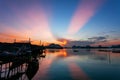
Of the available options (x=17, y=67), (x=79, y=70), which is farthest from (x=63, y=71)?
(x=17, y=67)

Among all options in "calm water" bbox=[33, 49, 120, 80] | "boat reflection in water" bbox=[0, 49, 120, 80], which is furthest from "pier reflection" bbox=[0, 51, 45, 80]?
"calm water" bbox=[33, 49, 120, 80]

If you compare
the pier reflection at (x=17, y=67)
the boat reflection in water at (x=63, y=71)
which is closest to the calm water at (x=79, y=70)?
the boat reflection in water at (x=63, y=71)

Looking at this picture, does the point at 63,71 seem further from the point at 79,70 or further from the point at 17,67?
the point at 17,67

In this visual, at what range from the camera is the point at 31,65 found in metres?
22.5

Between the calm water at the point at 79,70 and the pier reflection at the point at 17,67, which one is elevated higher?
the pier reflection at the point at 17,67

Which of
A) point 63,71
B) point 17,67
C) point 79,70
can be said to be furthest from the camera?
point 79,70

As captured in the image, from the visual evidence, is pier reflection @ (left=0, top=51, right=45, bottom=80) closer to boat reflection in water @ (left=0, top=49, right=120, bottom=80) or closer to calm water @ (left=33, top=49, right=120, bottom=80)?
boat reflection in water @ (left=0, top=49, right=120, bottom=80)

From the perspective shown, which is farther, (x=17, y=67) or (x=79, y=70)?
(x=79, y=70)

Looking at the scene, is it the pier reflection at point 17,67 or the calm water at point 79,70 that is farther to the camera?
the calm water at point 79,70

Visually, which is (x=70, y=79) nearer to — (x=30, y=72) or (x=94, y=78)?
(x=94, y=78)

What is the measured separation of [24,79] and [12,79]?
8.20 metres

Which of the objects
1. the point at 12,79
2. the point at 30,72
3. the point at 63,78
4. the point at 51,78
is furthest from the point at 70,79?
the point at 12,79

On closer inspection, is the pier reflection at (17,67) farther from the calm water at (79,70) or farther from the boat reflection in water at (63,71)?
the calm water at (79,70)

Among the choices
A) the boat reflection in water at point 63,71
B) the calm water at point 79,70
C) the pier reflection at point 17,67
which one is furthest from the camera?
the calm water at point 79,70
